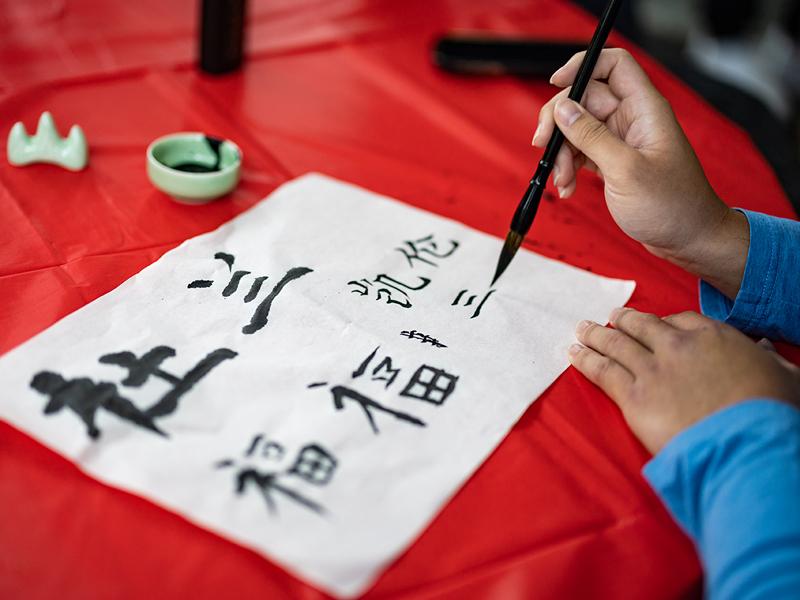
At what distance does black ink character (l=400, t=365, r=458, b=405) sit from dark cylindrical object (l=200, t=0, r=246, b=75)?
0.62 m

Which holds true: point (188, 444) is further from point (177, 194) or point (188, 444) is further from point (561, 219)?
point (561, 219)

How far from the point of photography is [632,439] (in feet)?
2.06

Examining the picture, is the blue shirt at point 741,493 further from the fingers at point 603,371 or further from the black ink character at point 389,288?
the black ink character at point 389,288

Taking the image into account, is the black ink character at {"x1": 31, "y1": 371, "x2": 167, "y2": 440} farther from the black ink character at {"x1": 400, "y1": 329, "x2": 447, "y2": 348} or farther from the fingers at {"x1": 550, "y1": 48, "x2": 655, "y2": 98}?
the fingers at {"x1": 550, "y1": 48, "x2": 655, "y2": 98}

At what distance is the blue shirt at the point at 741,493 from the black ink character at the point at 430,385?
17 centimetres

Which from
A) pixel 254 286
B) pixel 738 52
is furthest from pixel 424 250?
pixel 738 52

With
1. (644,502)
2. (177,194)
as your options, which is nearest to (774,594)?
(644,502)

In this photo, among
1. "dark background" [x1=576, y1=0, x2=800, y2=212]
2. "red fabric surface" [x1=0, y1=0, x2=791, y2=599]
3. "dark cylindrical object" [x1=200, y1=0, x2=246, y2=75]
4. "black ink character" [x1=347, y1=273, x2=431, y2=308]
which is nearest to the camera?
"red fabric surface" [x1=0, y1=0, x2=791, y2=599]

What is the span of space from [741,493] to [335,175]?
0.57 m

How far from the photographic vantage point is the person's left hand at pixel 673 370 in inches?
23.6

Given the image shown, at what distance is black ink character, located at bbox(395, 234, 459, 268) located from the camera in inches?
31.1

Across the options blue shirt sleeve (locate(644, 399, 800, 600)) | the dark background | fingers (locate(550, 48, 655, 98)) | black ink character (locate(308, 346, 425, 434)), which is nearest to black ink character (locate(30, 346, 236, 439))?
black ink character (locate(308, 346, 425, 434))

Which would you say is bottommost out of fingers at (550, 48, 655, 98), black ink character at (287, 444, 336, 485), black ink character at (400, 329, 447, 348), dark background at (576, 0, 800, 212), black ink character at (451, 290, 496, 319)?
dark background at (576, 0, 800, 212)

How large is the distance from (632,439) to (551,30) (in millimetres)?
899
